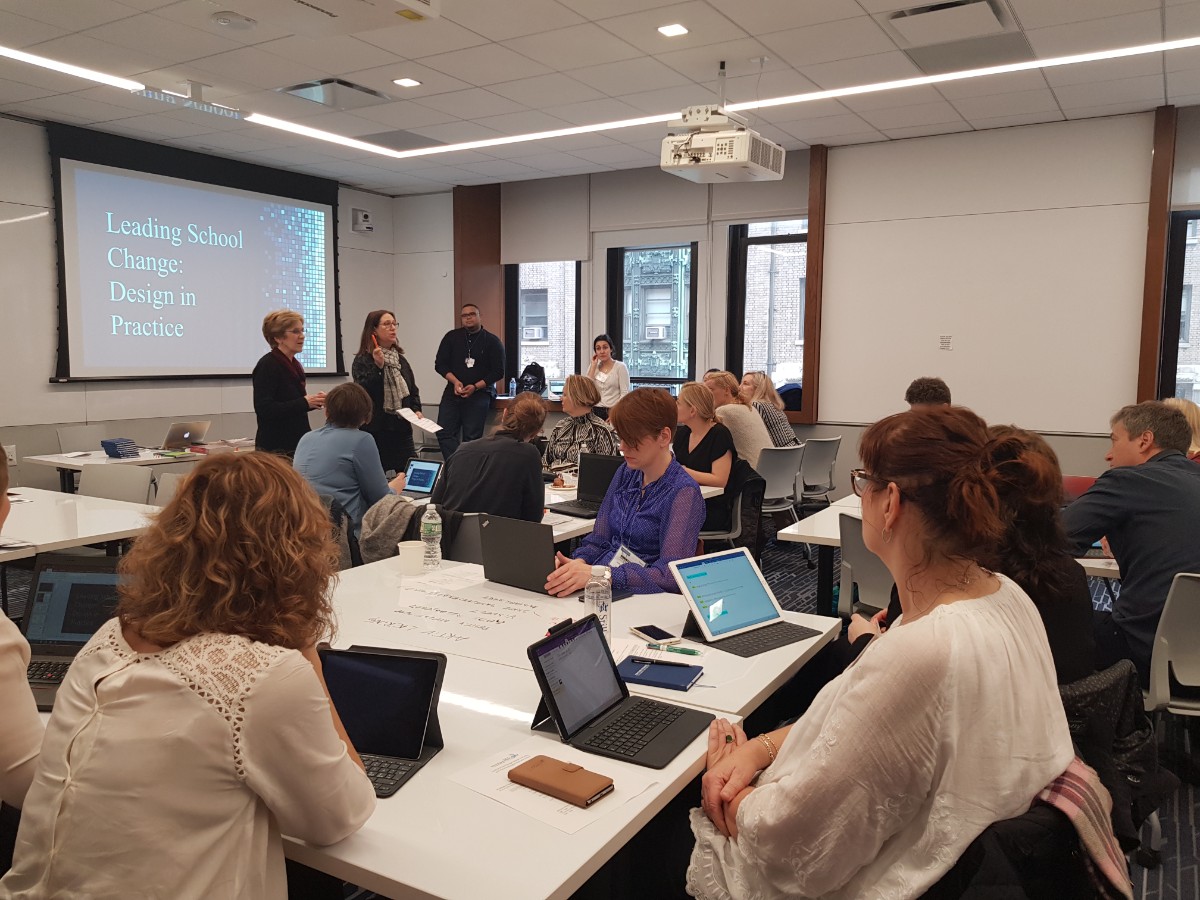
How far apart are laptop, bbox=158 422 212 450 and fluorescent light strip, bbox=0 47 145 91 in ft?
7.44

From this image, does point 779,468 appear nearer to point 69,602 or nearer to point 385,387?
point 385,387

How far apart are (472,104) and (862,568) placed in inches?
170

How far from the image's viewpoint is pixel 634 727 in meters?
1.82

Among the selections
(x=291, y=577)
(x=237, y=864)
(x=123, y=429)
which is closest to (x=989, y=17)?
(x=291, y=577)

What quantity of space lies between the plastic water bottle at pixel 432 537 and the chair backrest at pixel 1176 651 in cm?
233

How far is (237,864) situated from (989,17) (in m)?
4.93

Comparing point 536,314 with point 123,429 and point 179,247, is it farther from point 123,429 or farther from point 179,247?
point 123,429

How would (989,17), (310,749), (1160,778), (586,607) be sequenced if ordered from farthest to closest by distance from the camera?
(989,17) → (586,607) → (1160,778) → (310,749)

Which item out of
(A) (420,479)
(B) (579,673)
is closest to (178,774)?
(B) (579,673)

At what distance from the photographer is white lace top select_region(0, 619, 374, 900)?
123 cm

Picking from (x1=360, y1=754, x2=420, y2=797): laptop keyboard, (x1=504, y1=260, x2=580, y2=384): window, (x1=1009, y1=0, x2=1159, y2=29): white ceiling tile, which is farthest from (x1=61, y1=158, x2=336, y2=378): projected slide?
(x1=360, y1=754, x2=420, y2=797): laptop keyboard

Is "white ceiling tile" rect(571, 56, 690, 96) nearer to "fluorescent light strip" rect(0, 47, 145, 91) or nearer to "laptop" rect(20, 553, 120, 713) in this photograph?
"fluorescent light strip" rect(0, 47, 145, 91)

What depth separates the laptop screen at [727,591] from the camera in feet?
7.73

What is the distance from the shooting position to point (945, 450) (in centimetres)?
146
